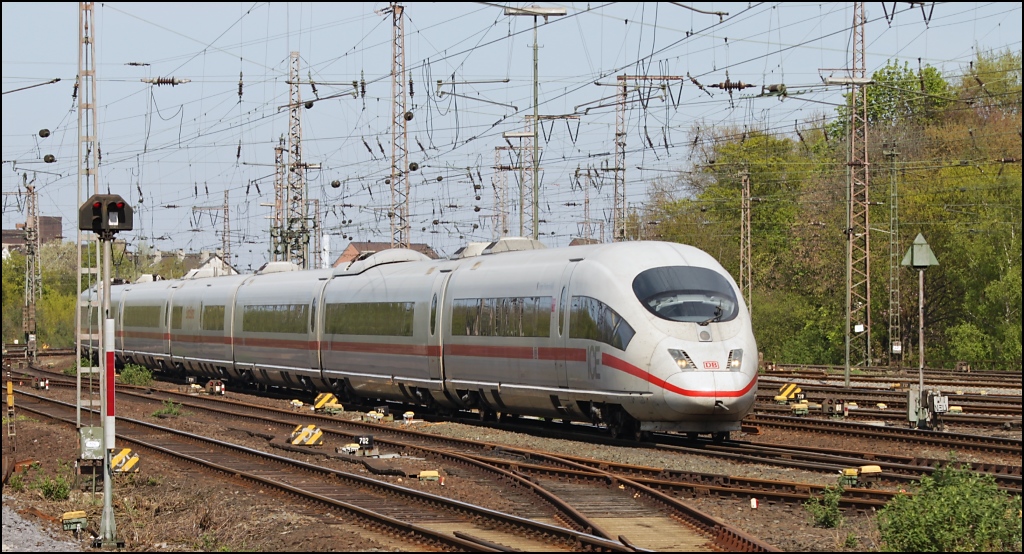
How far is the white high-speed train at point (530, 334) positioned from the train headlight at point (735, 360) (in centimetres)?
2

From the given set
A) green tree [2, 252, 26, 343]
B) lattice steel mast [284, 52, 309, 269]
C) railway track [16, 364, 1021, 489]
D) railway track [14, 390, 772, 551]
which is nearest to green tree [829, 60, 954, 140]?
lattice steel mast [284, 52, 309, 269]

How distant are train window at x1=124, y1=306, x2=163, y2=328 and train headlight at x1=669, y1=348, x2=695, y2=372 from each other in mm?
30195

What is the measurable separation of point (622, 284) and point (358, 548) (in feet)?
29.1

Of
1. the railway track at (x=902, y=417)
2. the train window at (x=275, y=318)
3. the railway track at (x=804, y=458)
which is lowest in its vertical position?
the railway track at (x=902, y=417)

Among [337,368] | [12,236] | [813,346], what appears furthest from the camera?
[12,236]

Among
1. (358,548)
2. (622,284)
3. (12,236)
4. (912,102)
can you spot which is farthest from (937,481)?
(12,236)

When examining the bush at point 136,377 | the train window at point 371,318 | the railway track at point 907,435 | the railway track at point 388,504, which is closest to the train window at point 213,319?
the bush at point 136,377

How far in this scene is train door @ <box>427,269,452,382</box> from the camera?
2514 cm

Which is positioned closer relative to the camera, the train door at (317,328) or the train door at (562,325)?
the train door at (562,325)

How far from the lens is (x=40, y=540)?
1297 centimetres

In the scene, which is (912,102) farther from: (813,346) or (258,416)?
(258,416)

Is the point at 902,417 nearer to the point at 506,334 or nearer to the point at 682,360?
the point at 682,360

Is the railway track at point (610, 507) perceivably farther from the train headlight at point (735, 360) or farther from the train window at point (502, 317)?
Answer: the train headlight at point (735, 360)

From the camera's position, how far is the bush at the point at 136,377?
4347 centimetres
